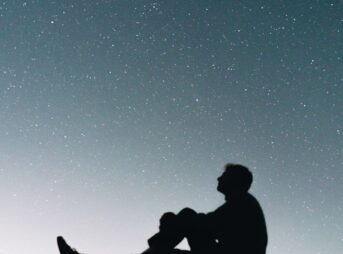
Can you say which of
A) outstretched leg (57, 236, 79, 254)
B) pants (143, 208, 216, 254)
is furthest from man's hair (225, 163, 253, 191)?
outstretched leg (57, 236, 79, 254)

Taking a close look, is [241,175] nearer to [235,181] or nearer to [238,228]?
[235,181]

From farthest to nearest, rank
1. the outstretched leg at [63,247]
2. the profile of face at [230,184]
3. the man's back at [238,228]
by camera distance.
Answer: the profile of face at [230,184]
the man's back at [238,228]
the outstretched leg at [63,247]

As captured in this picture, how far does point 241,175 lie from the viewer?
394cm

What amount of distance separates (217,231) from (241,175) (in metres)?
0.76

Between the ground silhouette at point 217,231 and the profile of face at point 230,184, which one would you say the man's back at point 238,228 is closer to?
the ground silhouette at point 217,231

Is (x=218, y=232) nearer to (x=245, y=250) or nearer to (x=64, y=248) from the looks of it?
(x=245, y=250)

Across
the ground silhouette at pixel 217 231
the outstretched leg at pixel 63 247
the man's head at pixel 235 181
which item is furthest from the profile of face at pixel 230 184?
the outstretched leg at pixel 63 247

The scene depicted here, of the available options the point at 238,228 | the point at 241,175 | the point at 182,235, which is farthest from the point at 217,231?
the point at 241,175

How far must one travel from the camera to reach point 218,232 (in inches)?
136

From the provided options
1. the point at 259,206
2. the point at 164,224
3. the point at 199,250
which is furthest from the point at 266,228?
the point at 164,224

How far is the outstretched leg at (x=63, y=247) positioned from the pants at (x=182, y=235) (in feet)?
2.43

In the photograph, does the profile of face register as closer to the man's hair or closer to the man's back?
the man's hair

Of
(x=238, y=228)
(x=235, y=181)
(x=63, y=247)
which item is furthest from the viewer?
(x=235, y=181)

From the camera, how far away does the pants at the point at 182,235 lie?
345cm
